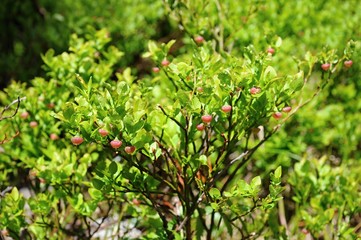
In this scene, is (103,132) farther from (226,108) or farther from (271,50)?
(271,50)

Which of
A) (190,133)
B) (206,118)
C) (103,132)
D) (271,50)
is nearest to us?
(103,132)

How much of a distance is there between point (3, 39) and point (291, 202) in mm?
2952

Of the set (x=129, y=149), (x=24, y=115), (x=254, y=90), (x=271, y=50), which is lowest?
(x=129, y=149)

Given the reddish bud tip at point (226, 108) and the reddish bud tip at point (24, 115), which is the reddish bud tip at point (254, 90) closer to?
the reddish bud tip at point (226, 108)

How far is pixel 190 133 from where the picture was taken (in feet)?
5.67

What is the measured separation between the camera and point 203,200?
1890 millimetres

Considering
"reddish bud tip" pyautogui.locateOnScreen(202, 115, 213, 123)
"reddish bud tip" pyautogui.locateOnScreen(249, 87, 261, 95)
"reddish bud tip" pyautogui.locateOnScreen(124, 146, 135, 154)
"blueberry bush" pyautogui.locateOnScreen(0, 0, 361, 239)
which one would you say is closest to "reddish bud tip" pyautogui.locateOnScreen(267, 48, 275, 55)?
"blueberry bush" pyautogui.locateOnScreen(0, 0, 361, 239)

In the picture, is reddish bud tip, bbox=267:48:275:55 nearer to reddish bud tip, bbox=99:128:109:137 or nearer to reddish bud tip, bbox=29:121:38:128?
reddish bud tip, bbox=99:128:109:137

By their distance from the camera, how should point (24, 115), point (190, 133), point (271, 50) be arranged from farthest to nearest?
point (24, 115)
point (271, 50)
point (190, 133)

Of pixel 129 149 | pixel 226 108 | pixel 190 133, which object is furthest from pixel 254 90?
pixel 129 149

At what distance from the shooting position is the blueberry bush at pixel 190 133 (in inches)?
63.5

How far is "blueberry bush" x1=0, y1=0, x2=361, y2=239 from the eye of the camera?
161 cm

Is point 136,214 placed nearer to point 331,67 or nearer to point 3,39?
point 331,67

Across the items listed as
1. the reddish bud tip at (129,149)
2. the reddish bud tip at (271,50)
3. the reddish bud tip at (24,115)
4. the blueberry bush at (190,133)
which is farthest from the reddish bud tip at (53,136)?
the reddish bud tip at (271,50)
